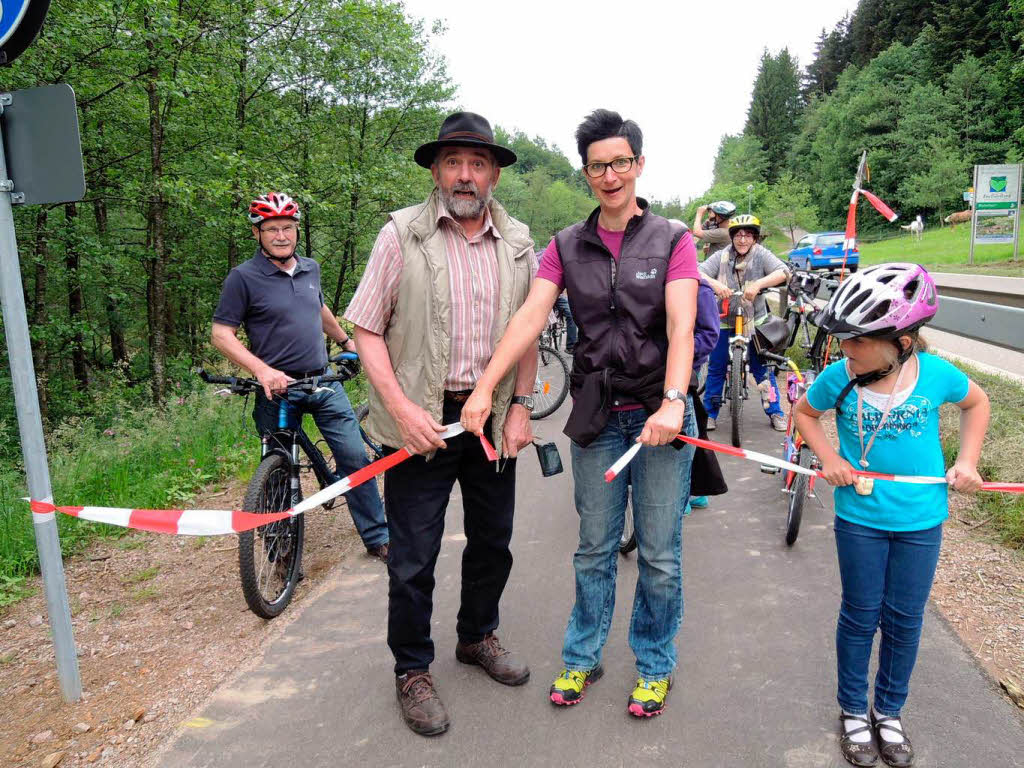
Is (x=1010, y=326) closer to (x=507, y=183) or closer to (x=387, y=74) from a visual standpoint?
(x=387, y=74)

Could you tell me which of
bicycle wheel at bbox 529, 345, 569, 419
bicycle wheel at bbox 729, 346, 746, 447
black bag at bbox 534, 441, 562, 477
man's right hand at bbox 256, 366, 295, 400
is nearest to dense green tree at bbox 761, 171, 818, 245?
bicycle wheel at bbox 529, 345, 569, 419

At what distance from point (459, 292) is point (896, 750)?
7.65 feet

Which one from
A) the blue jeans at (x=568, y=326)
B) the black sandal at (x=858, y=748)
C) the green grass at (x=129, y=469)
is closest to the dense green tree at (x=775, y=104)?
the blue jeans at (x=568, y=326)

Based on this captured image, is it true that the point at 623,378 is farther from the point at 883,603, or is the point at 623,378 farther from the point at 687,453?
the point at 883,603

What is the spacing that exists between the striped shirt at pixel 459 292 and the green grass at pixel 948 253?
1989cm

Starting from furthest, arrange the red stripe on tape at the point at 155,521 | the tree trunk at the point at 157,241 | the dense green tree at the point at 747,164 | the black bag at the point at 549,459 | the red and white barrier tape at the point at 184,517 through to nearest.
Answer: the dense green tree at the point at 747,164
the tree trunk at the point at 157,241
the black bag at the point at 549,459
the red stripe on tape at the point at 155,521
the red and white barrier tape at the point at 184,517

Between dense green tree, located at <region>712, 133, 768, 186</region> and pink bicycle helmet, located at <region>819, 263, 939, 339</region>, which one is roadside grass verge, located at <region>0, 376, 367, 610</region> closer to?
pink bicycle helmet, located at <region>819, 263, 939, 339</region>

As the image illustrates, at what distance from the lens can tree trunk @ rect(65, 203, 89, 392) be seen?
1165 cm

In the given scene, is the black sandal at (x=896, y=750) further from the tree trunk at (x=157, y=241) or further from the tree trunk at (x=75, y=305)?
the tree trunk at (x=75, y=305)

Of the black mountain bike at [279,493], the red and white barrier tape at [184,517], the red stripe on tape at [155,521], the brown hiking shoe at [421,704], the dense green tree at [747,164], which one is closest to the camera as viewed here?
the brown hiking shoe at [421,704]

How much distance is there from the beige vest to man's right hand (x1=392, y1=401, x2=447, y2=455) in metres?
0.10

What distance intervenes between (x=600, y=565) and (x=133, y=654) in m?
2.40

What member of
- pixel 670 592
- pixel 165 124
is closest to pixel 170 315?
pixel 165 124

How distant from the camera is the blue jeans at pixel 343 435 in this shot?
4238 mm
